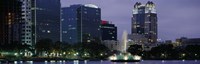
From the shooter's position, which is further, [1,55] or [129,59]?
[1,55]

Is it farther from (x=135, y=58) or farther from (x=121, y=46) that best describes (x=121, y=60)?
(x=121, y=46)

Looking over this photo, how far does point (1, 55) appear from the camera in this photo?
7820 inches

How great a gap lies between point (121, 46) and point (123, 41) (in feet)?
9.28

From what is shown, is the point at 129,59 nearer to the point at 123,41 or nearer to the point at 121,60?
the point at 121,60

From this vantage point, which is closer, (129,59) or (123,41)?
(129,59)

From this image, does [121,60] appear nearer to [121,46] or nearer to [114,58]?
[114,58]

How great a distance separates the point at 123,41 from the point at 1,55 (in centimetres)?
5034

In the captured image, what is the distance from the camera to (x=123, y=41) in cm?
19800

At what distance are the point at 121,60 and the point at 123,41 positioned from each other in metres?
21.2

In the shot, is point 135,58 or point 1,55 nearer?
point 135,58

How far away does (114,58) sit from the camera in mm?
184000

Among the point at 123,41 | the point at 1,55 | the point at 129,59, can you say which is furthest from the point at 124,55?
the point at 1,55

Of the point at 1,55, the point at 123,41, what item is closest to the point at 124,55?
the point at 123,41

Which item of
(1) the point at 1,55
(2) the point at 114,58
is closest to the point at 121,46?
(2) the point at 114,58
